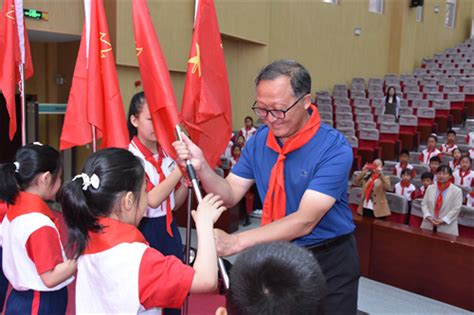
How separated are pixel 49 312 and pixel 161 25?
589cm

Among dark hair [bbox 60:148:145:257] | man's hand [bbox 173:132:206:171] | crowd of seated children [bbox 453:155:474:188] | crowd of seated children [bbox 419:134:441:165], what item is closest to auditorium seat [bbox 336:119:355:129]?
crowd of seated children [bbox 419:134:441:165]

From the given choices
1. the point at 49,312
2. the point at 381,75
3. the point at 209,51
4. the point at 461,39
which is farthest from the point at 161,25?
the point at 461,39

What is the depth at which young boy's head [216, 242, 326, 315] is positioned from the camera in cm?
95

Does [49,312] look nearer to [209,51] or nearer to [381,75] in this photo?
[209,51]

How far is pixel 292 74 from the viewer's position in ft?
5.25

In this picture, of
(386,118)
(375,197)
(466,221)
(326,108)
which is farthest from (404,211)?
(326,108)

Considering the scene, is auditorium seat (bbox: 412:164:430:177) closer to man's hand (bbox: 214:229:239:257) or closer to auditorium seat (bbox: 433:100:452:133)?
auditorium seat (bbox: 433:100:452:133)

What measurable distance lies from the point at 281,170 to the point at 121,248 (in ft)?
2.14

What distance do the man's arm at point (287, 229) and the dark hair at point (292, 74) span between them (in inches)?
14.3

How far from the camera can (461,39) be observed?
1777cm

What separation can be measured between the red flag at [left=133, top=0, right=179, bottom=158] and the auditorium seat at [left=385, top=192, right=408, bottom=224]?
397 cm

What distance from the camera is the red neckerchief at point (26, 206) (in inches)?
72.8

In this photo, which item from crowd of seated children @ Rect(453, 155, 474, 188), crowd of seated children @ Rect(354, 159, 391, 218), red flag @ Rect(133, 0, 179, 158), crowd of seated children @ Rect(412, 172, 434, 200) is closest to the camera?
red flag @ Rect(133, 0, 179, 158)

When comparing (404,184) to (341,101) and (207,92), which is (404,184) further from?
(341,101)
